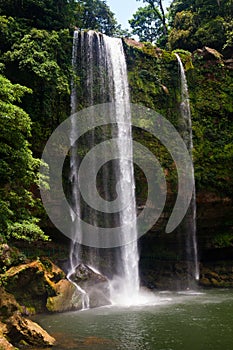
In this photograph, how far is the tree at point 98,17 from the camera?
2970 cm

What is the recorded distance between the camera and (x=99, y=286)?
556 inches

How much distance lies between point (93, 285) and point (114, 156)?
6.25 metres

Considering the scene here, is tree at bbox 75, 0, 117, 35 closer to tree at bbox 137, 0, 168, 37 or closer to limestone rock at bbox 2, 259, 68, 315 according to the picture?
tree at bbox 137, 0, 168, 37

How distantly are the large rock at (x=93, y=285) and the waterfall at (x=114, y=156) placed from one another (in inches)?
32.8

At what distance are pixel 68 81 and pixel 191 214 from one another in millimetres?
8833

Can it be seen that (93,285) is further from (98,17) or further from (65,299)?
(98,17)

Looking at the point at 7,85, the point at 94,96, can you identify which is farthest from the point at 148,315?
the point at 94,96

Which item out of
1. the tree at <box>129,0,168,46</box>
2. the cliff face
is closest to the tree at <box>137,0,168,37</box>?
the tree at <box>129,0,168,46</box>

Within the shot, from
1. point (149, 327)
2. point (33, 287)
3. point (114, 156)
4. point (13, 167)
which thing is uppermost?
point (114, 156)

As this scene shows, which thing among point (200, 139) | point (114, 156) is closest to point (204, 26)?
point (200, 139)

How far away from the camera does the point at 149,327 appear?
31.5ft

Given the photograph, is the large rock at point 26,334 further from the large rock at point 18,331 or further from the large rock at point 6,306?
the large rock at point 6,306

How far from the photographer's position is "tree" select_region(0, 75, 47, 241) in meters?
9.09

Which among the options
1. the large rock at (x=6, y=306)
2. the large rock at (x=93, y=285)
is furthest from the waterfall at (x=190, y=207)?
the large rock at (x=6, y=306)
